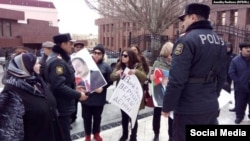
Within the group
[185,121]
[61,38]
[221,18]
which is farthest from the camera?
[221,18]

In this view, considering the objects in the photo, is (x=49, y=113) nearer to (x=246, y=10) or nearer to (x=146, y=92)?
(x=146, y=92)

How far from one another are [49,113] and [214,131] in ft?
5.98

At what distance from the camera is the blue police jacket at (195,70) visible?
2.70 meters

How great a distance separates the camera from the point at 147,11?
16125mm

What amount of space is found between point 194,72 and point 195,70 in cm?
2

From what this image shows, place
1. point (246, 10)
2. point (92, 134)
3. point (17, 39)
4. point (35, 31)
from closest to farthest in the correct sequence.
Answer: point (92, 134) < point (246, 10) < point (17, 39) < point (35, 31)

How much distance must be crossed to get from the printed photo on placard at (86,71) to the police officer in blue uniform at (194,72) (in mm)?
1675

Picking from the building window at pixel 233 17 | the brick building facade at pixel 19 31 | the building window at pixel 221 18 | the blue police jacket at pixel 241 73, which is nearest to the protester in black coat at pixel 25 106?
the blue police jacket at pixel 241 73

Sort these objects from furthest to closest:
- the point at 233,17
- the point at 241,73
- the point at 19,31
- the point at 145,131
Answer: the point at 19,31 < the point at 233,17 < the point at 241,73 < the point at 145,131

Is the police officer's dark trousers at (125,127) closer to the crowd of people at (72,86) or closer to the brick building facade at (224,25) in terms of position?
the crowd of people at (72,86)

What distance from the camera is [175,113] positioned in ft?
9.70

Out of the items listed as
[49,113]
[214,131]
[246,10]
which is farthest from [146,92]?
[246,10]

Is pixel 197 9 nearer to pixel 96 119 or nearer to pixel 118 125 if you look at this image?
pixel 96 119

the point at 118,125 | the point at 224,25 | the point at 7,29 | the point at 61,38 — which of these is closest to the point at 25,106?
the point at 61,38
